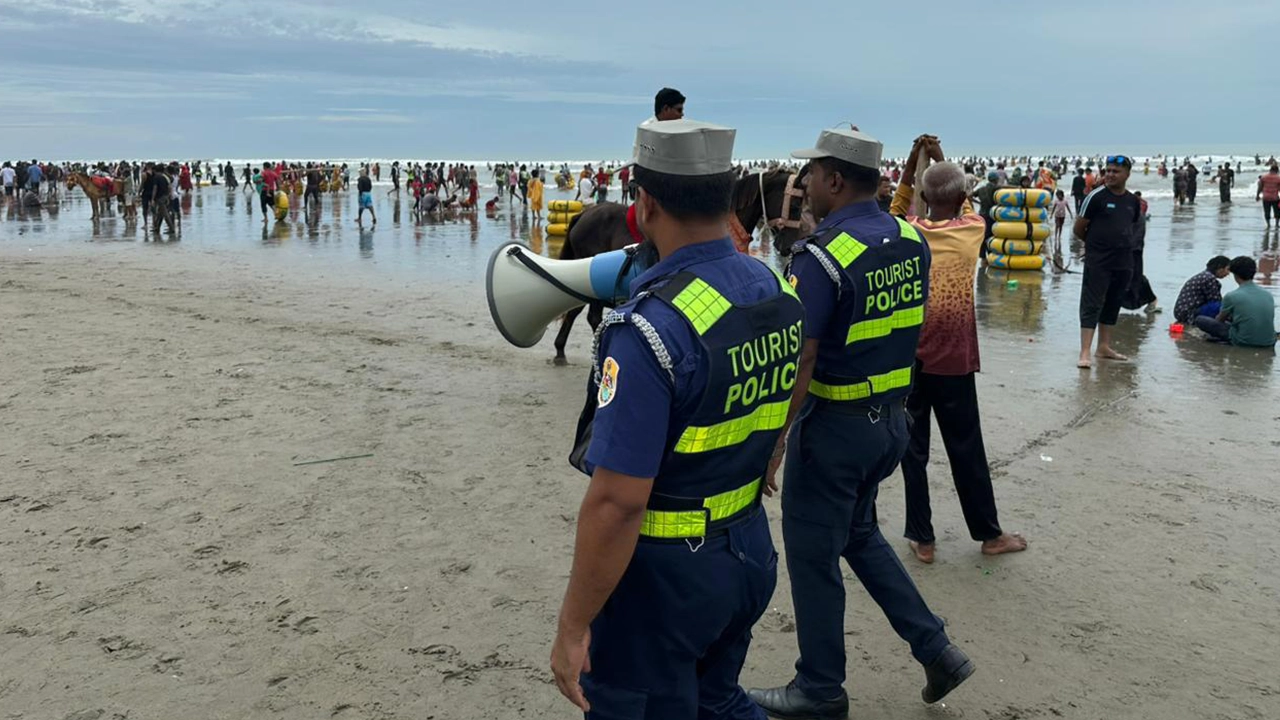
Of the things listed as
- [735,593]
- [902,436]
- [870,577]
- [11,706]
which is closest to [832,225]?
[902,436]

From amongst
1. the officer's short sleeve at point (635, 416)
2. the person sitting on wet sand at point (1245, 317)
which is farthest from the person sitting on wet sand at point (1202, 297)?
the officer's short sleeve at point (635, 416)

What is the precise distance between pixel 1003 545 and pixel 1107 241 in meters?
4.95

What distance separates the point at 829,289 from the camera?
3213 millimetres

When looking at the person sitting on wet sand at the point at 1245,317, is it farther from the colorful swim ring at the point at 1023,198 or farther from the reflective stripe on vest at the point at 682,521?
the reflective stripe on vest at the point at 682,521

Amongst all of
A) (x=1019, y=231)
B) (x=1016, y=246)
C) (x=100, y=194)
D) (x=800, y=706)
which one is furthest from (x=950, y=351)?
(x=100, y=194)

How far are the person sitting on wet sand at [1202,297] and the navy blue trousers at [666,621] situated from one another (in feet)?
34.1

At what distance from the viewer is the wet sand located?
366cm

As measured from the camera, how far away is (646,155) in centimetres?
220

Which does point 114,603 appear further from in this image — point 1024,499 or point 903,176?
point 1024,499

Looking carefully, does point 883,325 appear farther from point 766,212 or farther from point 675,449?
point 766,212

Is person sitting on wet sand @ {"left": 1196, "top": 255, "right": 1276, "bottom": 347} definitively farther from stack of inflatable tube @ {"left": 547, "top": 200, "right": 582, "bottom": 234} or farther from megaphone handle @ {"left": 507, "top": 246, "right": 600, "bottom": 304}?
stack of inflatable tube @ {"left": 547, "top": 200, "right": 582, "bottom": 234}

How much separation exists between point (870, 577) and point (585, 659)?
162 cm

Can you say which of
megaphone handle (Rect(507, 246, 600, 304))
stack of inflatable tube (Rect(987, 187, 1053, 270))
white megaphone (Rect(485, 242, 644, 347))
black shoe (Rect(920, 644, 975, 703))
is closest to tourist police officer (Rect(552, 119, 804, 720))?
black shoe (Rect(920, 644, 975, 703))

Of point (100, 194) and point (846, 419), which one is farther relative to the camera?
point (100, 194)
